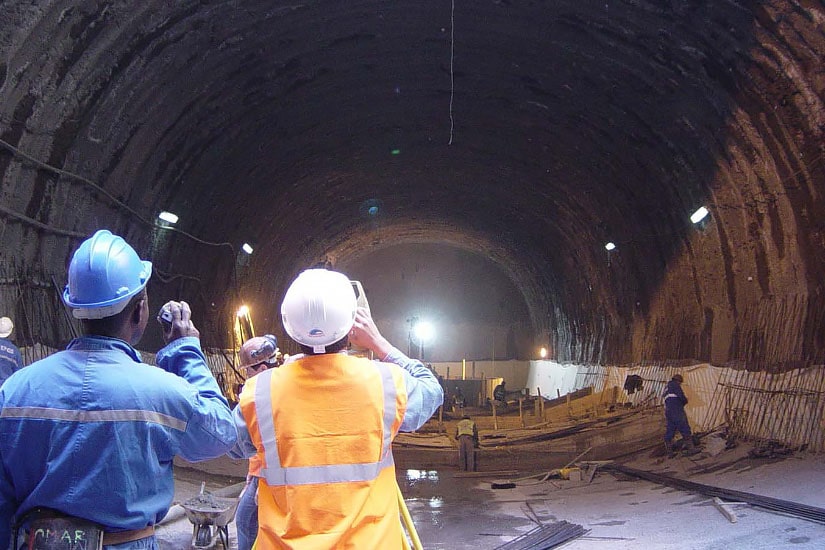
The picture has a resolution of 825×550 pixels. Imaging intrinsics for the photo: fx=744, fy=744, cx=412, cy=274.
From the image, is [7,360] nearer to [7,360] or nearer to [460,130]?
[7,360]

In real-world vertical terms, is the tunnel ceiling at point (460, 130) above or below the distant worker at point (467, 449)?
above

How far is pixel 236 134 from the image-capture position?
11055mm

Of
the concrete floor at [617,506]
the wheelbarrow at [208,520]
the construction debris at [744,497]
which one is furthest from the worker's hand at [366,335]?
the construction debris at [744,497]

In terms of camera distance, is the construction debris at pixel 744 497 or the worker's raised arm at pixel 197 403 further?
the construction debris at pixel 744 497

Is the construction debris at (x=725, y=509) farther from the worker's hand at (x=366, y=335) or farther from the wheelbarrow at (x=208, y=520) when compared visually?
the worker's hand at (x=366, y=335)

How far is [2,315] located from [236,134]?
490cm

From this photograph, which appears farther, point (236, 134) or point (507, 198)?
point (507, 198)

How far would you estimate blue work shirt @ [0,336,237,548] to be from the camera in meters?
2.16

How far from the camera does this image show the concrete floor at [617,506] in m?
Result: 6.46

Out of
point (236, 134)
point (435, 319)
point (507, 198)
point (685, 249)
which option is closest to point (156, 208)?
point (236, 134)

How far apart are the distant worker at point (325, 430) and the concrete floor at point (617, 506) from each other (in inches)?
178

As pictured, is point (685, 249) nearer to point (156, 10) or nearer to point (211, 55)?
point (211, 55)

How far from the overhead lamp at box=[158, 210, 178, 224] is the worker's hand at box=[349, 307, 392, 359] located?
342 inches

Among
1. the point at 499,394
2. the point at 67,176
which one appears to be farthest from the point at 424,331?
the point at 67,176
